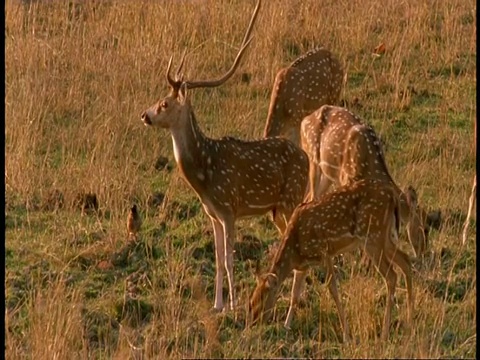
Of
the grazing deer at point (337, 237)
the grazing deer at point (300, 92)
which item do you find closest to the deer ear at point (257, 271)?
the grazing deer at point (337, 237)

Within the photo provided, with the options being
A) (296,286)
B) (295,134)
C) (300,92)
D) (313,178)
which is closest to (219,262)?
(296,286)

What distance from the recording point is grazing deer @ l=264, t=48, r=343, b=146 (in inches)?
464

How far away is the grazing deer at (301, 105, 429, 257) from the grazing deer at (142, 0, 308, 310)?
1.08ft

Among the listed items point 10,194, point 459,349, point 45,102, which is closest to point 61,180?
point 10,194

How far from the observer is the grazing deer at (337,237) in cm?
891

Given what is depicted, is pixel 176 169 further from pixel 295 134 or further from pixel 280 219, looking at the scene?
pixel 280 219

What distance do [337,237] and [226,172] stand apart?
1.12 metres

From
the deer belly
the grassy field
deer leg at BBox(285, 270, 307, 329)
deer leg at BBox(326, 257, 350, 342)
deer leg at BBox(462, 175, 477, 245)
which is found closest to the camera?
deer leg at BBox(326, 257, 350, 342)

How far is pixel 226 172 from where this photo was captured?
977 centimetres

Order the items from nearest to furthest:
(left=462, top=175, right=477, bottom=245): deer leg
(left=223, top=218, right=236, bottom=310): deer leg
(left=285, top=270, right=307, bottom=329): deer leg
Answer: (left=285, top=270, right=307, bottom=329): deer leg < (left=223, top=218, right=236, bottom=310): deer leg < (left=462, top=175, right=477, bottom=245): deer leg

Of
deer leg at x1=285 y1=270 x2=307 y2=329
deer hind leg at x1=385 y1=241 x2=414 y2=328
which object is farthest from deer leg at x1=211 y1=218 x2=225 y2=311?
deer hind leg at x1=385 y1=241 x2=414 y2=328

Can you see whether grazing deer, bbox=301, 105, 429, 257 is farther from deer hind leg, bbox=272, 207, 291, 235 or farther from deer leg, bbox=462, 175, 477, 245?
deer hind leg, bbox=272, 207, 291, 235

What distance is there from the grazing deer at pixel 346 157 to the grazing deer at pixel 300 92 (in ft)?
2.20

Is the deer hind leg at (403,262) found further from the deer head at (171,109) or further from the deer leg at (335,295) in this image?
the deer head at (171,109)
